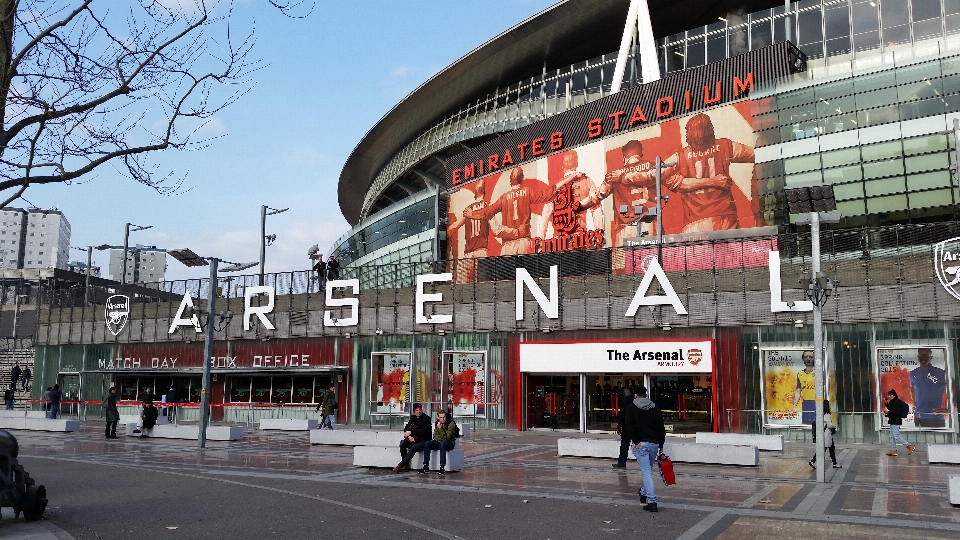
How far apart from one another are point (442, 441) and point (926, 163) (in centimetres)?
2979

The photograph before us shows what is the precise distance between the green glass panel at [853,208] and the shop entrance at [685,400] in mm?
13745

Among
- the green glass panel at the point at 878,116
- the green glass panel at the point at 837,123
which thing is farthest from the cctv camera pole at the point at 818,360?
the green glass panel at the point at 837,123

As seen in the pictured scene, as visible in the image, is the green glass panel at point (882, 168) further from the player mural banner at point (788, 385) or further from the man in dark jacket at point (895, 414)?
the man in dark jacket at point (895, 414)

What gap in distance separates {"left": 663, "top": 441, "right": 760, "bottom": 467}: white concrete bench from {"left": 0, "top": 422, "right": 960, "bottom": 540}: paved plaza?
0.31 m

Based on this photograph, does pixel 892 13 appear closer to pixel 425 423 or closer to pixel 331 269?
pixel 331 269

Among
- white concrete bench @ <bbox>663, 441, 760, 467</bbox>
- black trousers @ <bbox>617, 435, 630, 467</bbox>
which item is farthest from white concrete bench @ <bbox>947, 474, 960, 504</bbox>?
black trousers @ <bbox>617, 435, 630, 467</bbox>

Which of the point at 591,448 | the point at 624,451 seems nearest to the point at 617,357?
the point at 591,448

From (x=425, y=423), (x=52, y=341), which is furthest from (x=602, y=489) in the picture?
(x=52, y=341)

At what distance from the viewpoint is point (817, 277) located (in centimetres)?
1742

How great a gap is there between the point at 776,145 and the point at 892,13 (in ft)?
30.6

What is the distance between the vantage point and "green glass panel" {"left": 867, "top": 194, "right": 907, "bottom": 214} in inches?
1452

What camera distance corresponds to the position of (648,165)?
43469mm

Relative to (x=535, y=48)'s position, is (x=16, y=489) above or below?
below

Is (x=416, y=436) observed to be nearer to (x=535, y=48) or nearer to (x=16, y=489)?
(x=16, y=489)
